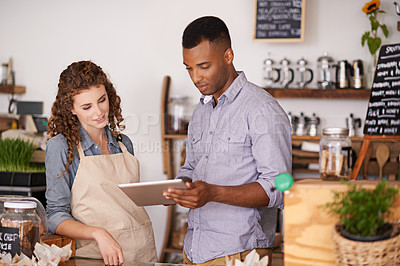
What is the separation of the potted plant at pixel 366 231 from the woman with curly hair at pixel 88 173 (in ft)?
3.25

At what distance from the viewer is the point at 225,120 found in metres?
1.94

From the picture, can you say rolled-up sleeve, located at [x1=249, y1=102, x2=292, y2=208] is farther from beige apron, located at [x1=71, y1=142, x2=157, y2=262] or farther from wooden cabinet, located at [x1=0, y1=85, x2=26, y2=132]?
wooden cabinet, located at [x1=0, y1=85, x2=26, y2=132]

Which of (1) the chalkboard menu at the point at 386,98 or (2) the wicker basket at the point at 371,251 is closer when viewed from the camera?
(2) the wicker basket at the point at 371,251

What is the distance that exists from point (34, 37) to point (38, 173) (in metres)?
1.96

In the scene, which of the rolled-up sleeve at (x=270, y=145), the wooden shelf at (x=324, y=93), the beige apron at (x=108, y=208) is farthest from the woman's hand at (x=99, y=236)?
the wooden shelf at (x=324, y=93)

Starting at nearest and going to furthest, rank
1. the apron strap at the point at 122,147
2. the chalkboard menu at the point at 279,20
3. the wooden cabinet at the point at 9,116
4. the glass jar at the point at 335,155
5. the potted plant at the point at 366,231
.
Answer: the potted plant at the point at 366,231 < the glass jar at the point at 335,155 < the apron strap at the point at 122,147 < the chalkboard menu at the point at 279,20 < the wooden cabinet at the point at 9,116

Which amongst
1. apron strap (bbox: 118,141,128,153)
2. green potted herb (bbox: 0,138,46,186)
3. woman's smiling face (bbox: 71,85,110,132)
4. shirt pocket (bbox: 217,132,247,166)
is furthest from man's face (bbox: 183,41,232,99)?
green potted herb (bbox: 0,138,46,186)

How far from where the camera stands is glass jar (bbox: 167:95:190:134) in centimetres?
429

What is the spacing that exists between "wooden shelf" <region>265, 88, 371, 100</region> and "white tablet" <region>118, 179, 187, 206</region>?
245 centimetres

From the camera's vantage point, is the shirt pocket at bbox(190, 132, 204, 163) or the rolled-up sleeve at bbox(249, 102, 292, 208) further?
the shirt pocket at bbox(190, 132, 204, 163)

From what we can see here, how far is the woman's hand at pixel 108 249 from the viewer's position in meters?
1.74

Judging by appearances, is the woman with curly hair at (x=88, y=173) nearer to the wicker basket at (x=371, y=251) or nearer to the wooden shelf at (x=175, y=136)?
the wicker basket at (x=371, y=251)

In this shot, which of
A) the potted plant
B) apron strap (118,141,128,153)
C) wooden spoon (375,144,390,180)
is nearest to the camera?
the potted plant

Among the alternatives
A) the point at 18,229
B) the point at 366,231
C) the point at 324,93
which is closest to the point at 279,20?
the point at 324,93
